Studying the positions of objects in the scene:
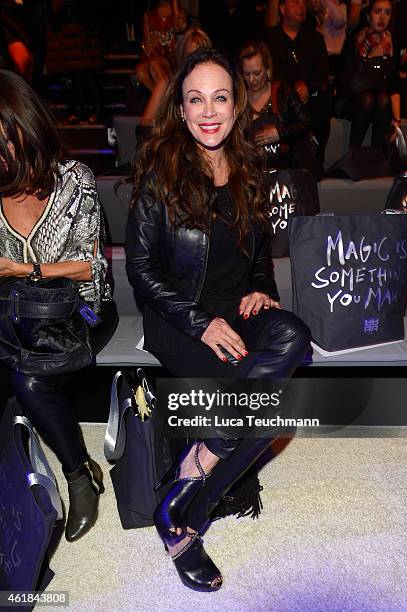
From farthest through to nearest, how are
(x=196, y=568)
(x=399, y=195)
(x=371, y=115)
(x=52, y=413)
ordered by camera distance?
(x=371, y=115) < (x=399, y=195) < (x=52, y=413) < (x=196, y=568)

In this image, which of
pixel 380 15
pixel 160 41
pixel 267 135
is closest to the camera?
pixel 267 135

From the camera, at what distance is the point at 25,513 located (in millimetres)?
1736

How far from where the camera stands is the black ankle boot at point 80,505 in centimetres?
208

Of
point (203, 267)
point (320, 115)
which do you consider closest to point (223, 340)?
point (203, 267)

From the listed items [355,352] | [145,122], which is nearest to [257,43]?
[145,122]

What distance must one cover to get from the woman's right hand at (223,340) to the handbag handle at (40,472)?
1.82 ft

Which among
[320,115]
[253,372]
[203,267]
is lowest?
[253,372]

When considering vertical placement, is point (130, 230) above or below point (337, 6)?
below

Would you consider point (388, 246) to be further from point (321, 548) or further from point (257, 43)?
point (257, 43)

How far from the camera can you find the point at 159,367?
243 cm

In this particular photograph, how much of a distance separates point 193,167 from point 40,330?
675 mm

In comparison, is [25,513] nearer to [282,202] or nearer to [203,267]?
[203,267]

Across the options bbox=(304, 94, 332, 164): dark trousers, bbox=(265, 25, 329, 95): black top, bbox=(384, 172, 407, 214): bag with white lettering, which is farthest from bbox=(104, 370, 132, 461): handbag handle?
bbox=(265, 25, 329, 95): black top

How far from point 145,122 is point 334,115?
70.6 inches
